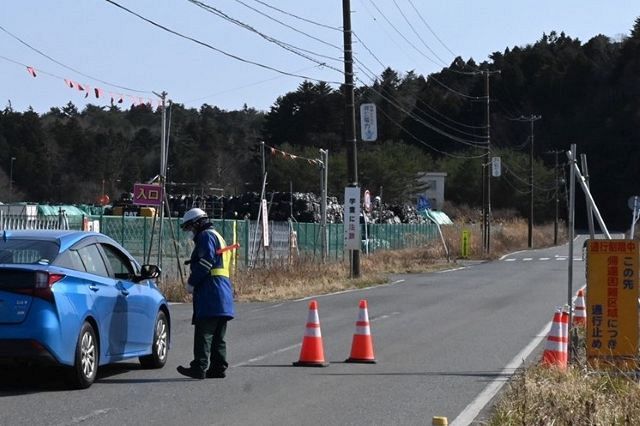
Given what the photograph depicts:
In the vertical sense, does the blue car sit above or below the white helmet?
below

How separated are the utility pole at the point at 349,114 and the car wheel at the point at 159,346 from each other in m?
20.8

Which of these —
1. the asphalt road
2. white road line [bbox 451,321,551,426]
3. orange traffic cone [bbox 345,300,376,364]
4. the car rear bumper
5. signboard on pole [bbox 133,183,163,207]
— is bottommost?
white road line [bbox 451,321,551,426]

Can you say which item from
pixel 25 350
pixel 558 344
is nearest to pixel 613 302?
pixel 558 344

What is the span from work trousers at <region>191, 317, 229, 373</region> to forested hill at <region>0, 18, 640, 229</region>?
55.4 m

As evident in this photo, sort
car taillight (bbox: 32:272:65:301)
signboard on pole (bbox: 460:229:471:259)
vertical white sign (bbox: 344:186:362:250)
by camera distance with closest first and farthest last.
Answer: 1. car taillight (bbox: 32:272:65:301)
2. vertical white sign (bbox: 344:186:362:250)
3. signboard on pole (bbox: 460:229:471:259)

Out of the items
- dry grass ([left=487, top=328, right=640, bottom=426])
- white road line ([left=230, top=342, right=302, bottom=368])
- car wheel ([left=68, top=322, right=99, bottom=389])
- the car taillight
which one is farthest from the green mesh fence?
dry grass ([left=487, top=328, right=640, bottom=426])

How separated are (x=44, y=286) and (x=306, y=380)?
10.5ft

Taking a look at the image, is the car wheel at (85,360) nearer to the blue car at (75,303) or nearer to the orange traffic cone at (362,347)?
the blue car at (75,303)

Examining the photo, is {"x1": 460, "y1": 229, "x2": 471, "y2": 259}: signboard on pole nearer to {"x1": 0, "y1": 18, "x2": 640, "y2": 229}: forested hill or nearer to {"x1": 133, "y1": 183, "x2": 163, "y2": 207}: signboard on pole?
{"x1": 0, "y1": 18, "x2": 640, "y2": 229}: forested hill

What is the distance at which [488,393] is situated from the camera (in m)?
11.1

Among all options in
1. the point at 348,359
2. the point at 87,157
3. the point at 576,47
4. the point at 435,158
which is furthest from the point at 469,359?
the point at 576,47

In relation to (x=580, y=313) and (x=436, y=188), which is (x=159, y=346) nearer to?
(x=580, y=313)

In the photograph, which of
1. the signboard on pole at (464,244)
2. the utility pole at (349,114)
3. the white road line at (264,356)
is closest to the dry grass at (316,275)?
the utility pole at (349,114)

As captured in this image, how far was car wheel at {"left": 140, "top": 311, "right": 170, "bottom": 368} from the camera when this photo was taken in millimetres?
12469
